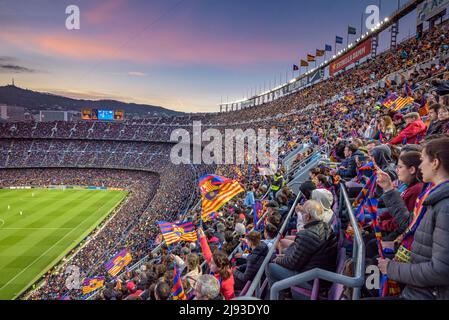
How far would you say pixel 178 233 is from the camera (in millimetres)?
10008

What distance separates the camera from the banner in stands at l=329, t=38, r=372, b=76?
118 feet

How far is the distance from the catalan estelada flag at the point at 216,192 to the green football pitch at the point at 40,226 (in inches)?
516

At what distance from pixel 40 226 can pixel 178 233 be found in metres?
23.6

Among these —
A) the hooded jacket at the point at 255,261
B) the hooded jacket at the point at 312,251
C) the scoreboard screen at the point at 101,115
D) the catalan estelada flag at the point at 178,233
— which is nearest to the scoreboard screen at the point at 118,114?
the scoreboard screen at the point at 101,115

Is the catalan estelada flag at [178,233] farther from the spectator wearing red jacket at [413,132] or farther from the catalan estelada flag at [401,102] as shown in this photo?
the catalan estelada flag at [401,102]

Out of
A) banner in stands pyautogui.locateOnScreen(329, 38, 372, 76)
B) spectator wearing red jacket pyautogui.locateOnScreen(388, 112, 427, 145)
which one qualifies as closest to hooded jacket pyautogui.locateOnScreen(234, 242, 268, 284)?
spectator wearing red jacket pyautogui.locateOnScreen(388, 112, 427, 145)

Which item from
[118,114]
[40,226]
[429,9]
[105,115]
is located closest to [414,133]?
[429,9]

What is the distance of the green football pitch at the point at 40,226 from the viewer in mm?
18984

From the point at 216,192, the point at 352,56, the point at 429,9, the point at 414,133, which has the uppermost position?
the point at 429,9

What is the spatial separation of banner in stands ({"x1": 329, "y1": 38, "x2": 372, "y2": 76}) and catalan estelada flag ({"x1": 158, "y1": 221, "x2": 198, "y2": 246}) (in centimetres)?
3472

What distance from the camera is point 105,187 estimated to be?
44719 millimetres

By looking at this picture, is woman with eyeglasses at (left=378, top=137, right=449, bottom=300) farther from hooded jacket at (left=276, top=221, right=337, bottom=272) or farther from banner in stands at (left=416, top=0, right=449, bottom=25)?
banner in stands at (left=416, top=0, right=449, bottom=25)

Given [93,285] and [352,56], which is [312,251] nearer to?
[93,285]

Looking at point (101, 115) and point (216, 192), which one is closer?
point (216, 192)
